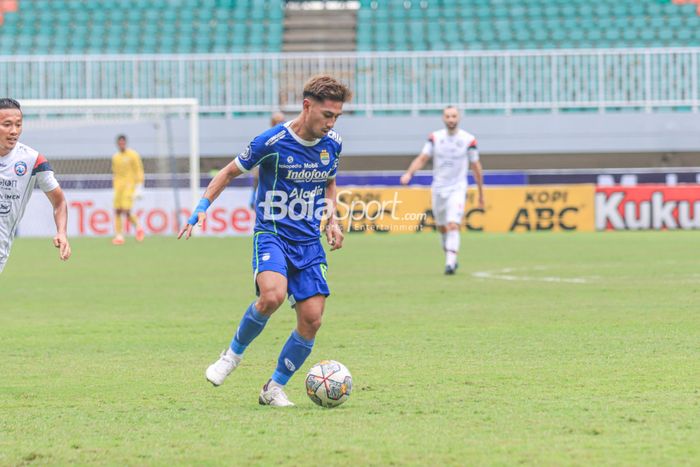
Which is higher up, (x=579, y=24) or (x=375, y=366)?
(x=579, y=24)

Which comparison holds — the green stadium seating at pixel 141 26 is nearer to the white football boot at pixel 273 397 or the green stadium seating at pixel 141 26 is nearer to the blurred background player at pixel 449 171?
the blurred background player at pixel 449 171

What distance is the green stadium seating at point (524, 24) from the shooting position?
3472cm

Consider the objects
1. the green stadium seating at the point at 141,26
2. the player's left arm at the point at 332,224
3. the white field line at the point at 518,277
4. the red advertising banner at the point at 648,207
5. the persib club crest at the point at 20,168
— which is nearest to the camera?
the player's left arm at the point at 332,224

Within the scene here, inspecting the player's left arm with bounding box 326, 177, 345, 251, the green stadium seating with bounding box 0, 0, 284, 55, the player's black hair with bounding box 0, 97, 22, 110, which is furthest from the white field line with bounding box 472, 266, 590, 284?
the green stadium seating with bounding box 0, 0, 284, 55

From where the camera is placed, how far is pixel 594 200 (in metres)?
29.1

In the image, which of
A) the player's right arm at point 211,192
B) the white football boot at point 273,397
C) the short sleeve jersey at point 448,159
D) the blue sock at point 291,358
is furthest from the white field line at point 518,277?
the white football boot at point 273,397

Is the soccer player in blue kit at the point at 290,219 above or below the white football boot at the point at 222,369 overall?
above

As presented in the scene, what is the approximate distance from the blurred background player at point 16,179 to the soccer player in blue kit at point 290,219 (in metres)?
1.23

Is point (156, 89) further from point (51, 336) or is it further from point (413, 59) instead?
point (51, 336)

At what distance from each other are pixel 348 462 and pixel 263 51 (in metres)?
30.7

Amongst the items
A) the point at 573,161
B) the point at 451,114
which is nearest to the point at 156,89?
the point at 573,161

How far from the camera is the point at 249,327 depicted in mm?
7359

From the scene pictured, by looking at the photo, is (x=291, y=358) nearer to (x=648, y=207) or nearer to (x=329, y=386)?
(x=329, y=386)

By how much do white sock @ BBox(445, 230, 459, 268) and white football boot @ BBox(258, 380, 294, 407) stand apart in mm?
10096
